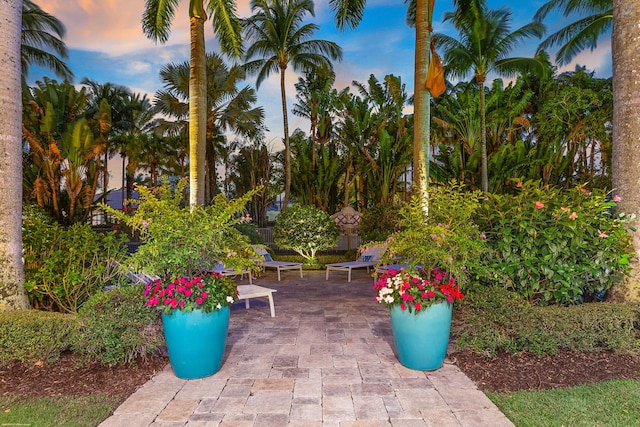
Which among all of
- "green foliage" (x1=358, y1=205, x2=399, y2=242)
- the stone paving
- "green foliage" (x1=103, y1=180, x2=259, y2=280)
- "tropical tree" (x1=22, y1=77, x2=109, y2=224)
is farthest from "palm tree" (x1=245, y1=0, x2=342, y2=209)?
"green foliage" (x1=103, y1=180, x2=259, y2=280)

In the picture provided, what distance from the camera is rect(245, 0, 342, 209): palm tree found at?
16797 mm

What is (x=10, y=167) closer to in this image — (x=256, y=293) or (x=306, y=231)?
(x=256, y=293)

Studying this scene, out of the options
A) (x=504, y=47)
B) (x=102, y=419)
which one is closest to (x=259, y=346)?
(x=102, y=419)

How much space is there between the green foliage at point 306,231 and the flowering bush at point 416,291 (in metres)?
7.51

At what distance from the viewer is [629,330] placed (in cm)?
396

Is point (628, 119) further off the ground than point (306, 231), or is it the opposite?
point (628, 119)

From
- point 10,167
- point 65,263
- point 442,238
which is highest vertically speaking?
point 10,167

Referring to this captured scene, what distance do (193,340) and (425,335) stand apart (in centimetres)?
203

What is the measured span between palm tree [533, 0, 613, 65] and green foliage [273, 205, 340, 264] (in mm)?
10393

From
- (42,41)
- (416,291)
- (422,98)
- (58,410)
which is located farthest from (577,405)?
(42,41)

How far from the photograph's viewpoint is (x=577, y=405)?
301 cm

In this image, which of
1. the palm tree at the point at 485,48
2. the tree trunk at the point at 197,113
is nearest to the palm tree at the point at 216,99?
the palm tree at the point at 485,48

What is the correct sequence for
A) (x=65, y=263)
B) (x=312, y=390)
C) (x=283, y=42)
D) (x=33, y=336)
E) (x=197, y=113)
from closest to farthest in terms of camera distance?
(x=312, y=390), (x=33, y=336), (x=65, y=263), (x=197, y=113), (x=283, y=42)

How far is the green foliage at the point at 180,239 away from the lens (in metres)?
3.58
